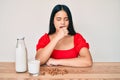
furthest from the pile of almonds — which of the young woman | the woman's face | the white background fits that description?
the white background

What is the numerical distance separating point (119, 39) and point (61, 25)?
102 cm

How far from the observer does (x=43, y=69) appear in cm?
138

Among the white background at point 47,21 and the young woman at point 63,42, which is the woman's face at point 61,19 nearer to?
the young woman at point 63,42

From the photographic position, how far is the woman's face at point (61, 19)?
1.74m

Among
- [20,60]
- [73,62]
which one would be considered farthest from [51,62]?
[20,60]

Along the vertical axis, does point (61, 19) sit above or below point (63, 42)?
above

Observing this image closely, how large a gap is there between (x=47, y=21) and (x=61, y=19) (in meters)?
0.64

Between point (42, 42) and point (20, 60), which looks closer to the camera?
point (20, 60)

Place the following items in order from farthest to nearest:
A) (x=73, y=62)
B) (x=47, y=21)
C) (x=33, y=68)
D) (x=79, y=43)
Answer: (x=47, y=21) < (x=79, y=43) < (x=73, y=62) < (x=33, y=68)

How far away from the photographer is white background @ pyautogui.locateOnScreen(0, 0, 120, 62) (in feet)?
7.66

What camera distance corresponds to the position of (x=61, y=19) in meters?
1.76

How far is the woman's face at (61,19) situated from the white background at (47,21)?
59 cm

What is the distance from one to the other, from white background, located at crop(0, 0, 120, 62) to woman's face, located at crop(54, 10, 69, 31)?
23.4 inches

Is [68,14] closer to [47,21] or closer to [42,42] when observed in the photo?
[42,42]
